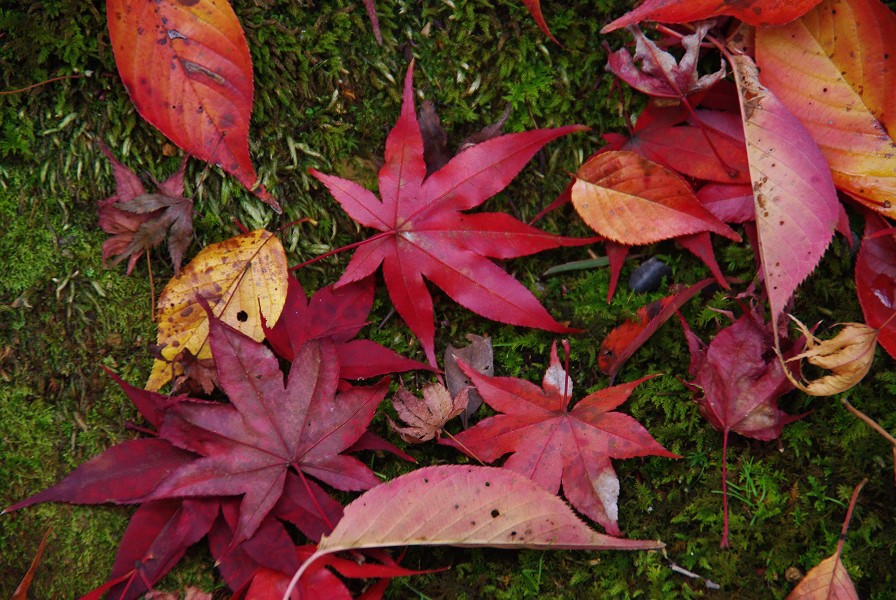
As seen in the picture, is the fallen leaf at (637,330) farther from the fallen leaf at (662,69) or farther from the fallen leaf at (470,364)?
the fallen leaf at (662,69)

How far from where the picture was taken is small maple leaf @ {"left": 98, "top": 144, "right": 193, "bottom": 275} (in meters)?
1.66

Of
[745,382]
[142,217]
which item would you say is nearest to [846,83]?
[745,382]

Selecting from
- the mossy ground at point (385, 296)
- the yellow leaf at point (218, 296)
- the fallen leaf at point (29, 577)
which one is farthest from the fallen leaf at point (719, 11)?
the fallen leaf at point (29, 577)

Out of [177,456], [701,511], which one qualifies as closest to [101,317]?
[177,456]

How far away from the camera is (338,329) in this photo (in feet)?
5.59

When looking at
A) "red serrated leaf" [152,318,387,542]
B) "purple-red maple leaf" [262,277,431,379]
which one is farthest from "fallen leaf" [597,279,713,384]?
"red serrated leaf" [152,318,387,542]

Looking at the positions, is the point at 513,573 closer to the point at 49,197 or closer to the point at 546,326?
the point at 546,326

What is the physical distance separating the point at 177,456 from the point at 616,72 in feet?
5.25

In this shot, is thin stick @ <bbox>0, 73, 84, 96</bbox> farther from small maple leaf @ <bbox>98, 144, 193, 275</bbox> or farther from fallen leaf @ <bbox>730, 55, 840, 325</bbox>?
fallen leaf @ <bbox>730, 55, 840, 325</bbox>

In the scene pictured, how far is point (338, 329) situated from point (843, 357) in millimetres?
1311

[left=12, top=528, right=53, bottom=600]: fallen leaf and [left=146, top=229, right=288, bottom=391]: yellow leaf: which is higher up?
[left=146, top=229, right=288, bottom=391]: yellow leaf

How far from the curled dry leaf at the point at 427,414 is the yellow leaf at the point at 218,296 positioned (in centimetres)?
44

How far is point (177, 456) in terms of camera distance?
1585 mm

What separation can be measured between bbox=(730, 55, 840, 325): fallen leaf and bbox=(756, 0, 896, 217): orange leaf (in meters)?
0.11
